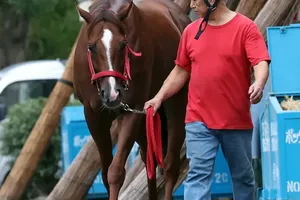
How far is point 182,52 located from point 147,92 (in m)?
1.26

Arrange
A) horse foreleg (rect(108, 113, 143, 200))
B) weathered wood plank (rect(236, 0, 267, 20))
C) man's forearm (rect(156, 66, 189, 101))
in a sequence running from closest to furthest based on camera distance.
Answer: man's forearm (rect(156, 66, 189, 101)) < horse foreleg (rect(108, 113, 143, 200)) < weathered wood plank (rect(236, 0, 267, 20))

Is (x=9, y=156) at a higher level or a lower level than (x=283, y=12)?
lower

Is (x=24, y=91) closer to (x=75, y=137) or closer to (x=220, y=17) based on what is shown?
(x=75, y=137)

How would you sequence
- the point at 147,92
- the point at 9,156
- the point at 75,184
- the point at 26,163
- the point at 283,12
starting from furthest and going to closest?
1. the point at 9,156
2. the point at 26,163
3. the point at 75,184
4. the point at 283,12
5. the point at 147,92

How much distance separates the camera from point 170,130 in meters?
8.11

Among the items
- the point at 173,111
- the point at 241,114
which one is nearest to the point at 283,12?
the point at 173,111

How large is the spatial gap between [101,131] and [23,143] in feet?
13.7

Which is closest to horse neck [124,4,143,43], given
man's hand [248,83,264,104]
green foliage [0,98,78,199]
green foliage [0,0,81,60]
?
man's hand [248,83,264,104]

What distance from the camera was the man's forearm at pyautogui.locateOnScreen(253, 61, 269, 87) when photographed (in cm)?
553

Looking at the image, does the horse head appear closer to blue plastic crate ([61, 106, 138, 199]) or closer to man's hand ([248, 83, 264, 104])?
man's hand ([248, 83, 264, 104])

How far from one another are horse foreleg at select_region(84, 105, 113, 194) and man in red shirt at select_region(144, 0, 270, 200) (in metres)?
1.34

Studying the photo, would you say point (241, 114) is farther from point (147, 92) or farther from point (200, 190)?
point (147, 92)

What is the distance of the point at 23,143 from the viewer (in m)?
11.3

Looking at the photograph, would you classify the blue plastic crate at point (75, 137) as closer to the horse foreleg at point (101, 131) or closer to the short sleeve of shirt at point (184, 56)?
the horse foreleg at point (101, 131)
